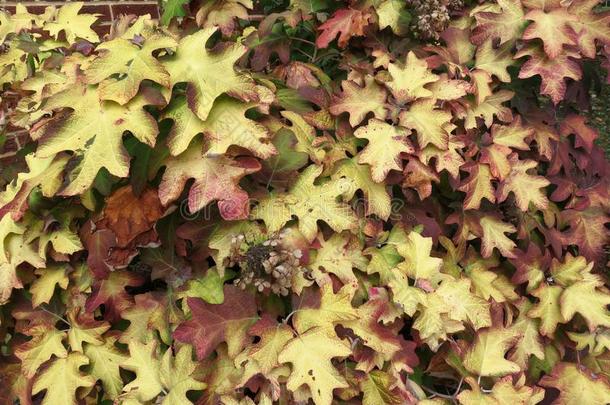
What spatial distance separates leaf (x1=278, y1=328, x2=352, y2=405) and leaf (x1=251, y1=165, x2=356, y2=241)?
0.21 meters

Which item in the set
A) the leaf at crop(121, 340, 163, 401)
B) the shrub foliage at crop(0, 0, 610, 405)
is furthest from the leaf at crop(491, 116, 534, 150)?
the leaf at crop(121, 340, 163, 401)

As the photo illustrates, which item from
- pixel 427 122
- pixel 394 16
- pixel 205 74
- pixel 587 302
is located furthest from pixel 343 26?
pixel 587 302

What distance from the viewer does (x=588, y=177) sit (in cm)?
176

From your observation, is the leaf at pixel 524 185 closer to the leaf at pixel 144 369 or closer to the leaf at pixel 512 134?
the leaf at pixel 512 134

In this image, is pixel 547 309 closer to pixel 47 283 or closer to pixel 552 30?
pixel 552 30

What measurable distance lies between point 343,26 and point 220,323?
0.78 metres

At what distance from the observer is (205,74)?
4.05ft

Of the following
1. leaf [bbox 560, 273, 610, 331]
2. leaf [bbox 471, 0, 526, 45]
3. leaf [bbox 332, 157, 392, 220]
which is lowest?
leaf [bbox 560, 273, 610, 331]

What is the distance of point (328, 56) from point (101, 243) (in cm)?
78

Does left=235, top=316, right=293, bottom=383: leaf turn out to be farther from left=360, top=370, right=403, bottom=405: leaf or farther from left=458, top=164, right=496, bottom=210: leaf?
left=458, top=164, right=496, bottom=210: leaf

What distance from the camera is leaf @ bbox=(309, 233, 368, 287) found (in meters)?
1.35

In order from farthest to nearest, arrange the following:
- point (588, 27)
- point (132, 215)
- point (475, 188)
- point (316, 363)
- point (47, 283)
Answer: point (588, 27)
point (475, 188)
point (47, 283)
point (132, 215)
point (316, 363)

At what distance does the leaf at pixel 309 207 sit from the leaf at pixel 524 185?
→ 0.43m

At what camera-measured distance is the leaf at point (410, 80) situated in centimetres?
142
